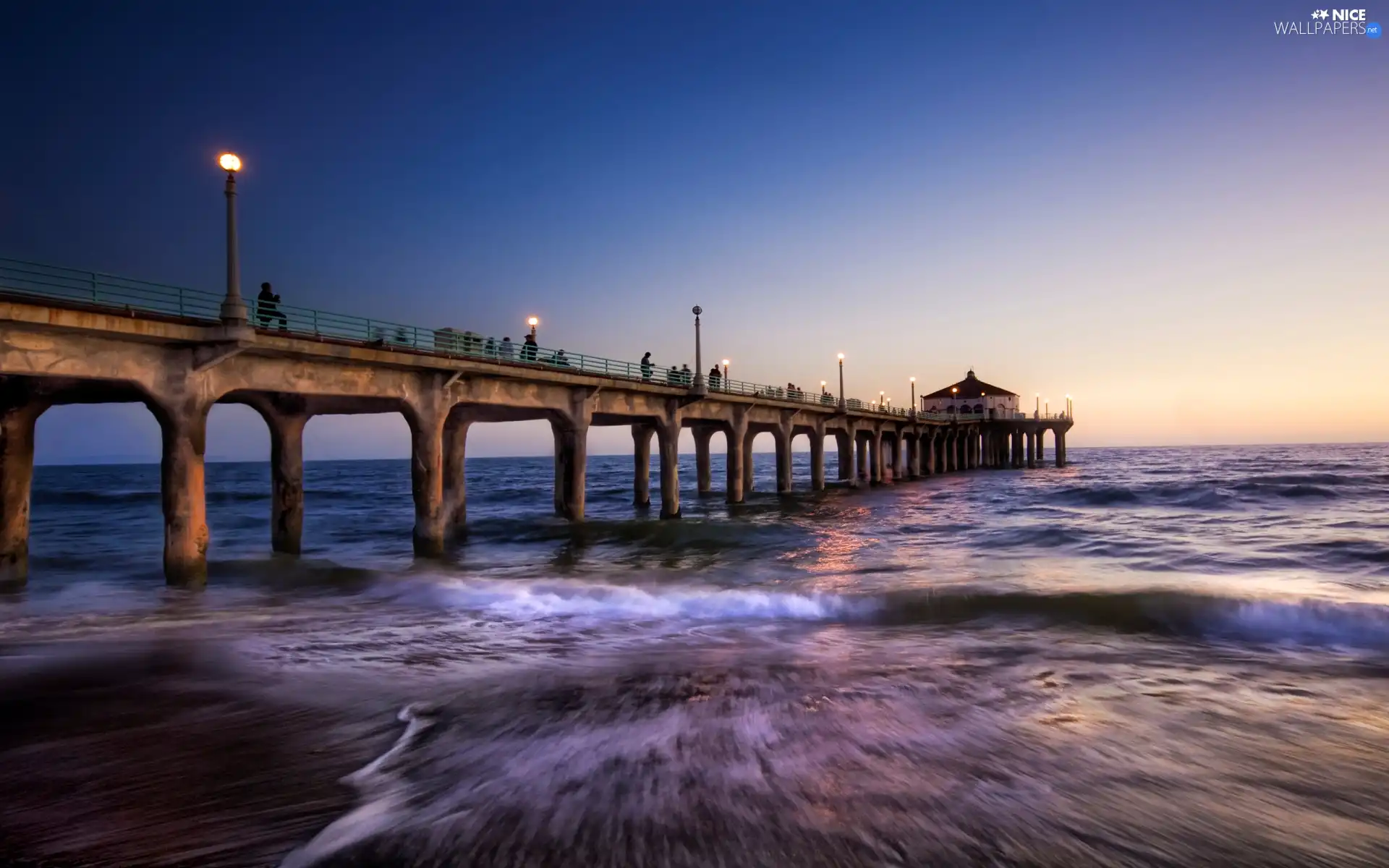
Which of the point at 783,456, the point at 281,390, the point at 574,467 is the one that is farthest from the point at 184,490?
the point at 783,456

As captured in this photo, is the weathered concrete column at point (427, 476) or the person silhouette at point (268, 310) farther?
the weathered concrete column at point (427, 476)

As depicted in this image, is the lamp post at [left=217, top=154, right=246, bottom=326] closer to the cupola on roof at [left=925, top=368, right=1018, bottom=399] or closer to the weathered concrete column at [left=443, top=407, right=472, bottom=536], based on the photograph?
the weathered concrete column at [left=443, top=407, right=472, bottom=536]

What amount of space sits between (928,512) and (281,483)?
31.7 metres

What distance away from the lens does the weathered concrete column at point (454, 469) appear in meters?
29.4

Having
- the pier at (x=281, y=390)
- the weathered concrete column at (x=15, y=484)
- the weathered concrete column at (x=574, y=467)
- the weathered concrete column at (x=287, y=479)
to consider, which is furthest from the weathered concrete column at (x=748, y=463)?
the weathered concrete column at (x=15, y=484)

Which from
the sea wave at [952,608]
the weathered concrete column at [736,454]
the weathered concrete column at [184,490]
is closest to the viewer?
the sea wave at [952,608]

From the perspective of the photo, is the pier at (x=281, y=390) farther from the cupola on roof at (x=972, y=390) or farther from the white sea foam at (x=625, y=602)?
the cupola on roof at (x=972, y=390)

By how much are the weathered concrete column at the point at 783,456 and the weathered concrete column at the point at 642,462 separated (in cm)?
908

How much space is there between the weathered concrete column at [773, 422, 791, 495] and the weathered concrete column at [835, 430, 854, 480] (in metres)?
10.6

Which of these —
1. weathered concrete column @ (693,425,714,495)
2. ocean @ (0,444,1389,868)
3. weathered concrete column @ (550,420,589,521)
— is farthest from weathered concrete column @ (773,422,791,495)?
ocean @ (0,444,1389,868)

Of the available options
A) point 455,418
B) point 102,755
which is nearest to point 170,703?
point 102,755

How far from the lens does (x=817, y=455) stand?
55188 mm

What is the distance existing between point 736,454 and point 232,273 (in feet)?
100

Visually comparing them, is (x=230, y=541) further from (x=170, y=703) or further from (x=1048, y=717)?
(x=1048, y=717)
